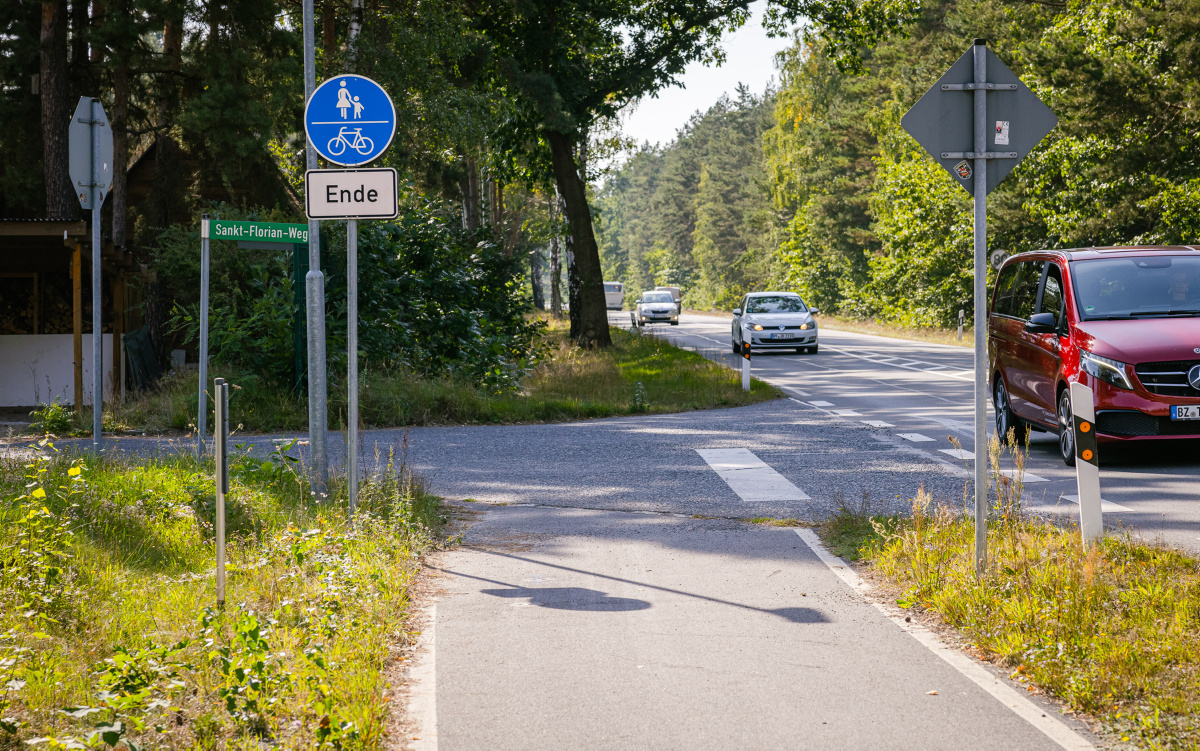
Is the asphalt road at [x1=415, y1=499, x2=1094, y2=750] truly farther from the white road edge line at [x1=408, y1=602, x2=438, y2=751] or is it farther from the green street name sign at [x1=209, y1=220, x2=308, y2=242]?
the green street name sign at [x1=209, y1=220, x2=308, y2=242]

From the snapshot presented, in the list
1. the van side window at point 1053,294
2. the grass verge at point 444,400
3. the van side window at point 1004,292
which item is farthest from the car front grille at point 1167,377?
the grass verge at point 444,400

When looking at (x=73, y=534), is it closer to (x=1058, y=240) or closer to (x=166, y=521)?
(x=166, y=521)

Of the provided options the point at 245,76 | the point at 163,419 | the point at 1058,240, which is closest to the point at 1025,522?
the point at 163,419

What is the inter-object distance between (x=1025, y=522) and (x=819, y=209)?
202 feet

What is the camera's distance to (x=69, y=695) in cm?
441

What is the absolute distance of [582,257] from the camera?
2942cm

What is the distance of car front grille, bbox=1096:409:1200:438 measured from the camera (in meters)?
10.1

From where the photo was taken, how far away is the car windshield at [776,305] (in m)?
30.6

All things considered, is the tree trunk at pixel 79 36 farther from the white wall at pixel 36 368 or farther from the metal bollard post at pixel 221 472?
the metal bollard post at pixel 221 472

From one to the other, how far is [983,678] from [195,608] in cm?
368

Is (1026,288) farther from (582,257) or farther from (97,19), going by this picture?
(97,19)

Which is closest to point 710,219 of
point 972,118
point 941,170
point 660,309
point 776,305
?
point 660,309

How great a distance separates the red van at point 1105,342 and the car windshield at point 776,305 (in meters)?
17.6

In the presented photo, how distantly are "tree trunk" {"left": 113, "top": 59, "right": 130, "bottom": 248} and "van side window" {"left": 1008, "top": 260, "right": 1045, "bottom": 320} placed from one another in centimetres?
1676
